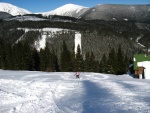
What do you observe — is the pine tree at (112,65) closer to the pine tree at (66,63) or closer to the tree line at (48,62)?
the tree line at (48,62)

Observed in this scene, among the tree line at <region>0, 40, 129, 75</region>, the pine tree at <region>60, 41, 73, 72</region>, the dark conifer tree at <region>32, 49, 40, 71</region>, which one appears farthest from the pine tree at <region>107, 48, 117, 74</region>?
the dark conifer tree at <region>32, 49, 40, 71</region>

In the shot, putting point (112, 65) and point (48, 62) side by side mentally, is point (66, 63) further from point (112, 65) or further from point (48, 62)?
point (112, 65)

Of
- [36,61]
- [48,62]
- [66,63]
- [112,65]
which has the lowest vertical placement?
[112,65]

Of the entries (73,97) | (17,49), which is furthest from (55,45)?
(73,97)

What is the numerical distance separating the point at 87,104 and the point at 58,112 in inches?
116

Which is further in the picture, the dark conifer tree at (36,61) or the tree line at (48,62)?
the dark conifer tree at (36,61)

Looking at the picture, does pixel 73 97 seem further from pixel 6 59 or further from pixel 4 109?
pixel 6 59

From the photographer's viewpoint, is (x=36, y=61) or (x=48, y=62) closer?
(x=48, y=62)

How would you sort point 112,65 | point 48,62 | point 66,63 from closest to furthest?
point 112,65 → point 66,63 → point 48,62

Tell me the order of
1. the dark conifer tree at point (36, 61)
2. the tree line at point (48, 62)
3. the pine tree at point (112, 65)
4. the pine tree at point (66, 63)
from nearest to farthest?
the pine tree at point (112, 65), the tree line at point (48, 62), the pine tree at point (66, 63), the dark conifer tree at point (36, 61)

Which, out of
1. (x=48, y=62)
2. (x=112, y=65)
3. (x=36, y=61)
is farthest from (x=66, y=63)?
(x=112, y=65)

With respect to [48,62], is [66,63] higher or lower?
lower

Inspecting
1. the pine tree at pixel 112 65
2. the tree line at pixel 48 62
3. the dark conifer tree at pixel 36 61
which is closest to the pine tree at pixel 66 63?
the tree line at pixel 48 62

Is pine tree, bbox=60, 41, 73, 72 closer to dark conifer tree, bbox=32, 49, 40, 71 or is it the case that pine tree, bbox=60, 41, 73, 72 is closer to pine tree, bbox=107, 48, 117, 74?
dark conifer tree, bbox=32, 49, 40, 71
